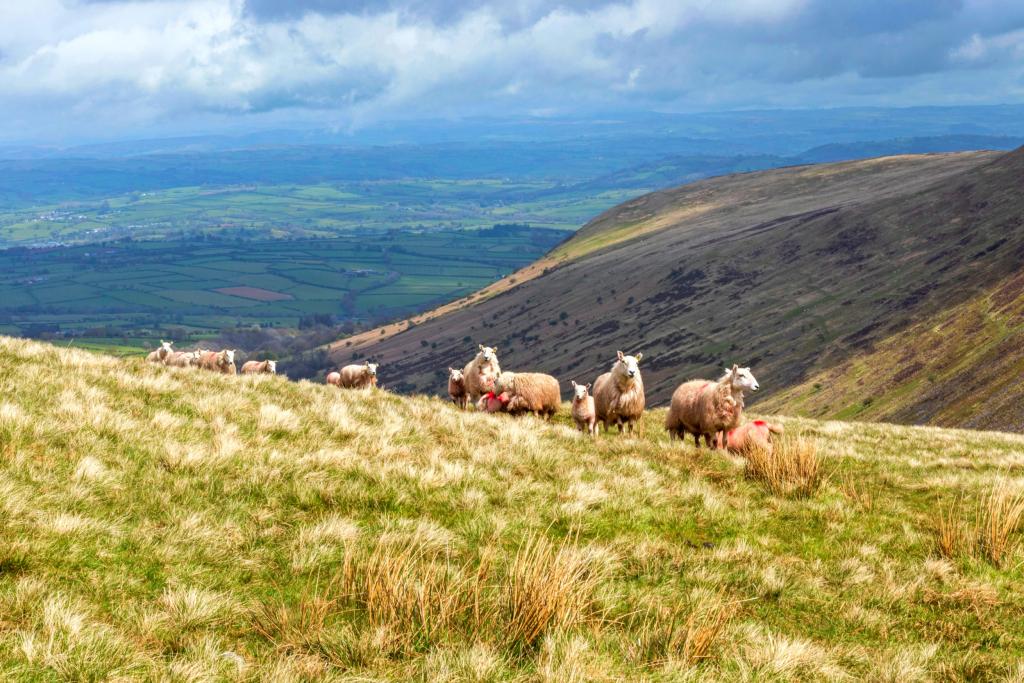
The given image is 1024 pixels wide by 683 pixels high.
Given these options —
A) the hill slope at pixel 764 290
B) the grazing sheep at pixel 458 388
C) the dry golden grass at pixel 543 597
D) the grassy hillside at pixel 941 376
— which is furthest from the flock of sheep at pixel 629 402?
the hill slope at pixel 764 290

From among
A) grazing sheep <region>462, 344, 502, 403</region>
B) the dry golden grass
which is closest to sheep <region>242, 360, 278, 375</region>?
grazing sheep <region>462, 344, 502, 403</region>

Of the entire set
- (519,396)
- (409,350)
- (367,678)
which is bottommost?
(409,350)

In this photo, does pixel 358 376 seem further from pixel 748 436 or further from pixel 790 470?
pixel 790 470

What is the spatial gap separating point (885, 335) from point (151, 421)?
9536 centimetres

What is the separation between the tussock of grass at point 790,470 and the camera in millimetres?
12297

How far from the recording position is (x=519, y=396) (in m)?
23.4

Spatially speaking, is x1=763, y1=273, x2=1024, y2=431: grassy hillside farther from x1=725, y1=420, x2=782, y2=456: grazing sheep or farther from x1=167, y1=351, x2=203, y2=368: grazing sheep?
x1=167, y1=351, x2=203, y2=368: grazing sheep

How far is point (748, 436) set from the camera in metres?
17.7

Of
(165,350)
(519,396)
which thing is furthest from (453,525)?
(165,350)

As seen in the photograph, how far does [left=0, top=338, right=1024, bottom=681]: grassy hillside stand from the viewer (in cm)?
629

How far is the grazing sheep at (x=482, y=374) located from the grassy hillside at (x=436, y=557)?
12.6m

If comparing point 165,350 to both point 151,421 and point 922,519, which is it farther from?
point 922,519

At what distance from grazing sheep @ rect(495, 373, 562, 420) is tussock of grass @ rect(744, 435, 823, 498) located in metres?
10.4

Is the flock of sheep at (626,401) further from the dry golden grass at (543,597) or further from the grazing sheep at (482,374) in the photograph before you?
the dry golden grass at (543,597)
